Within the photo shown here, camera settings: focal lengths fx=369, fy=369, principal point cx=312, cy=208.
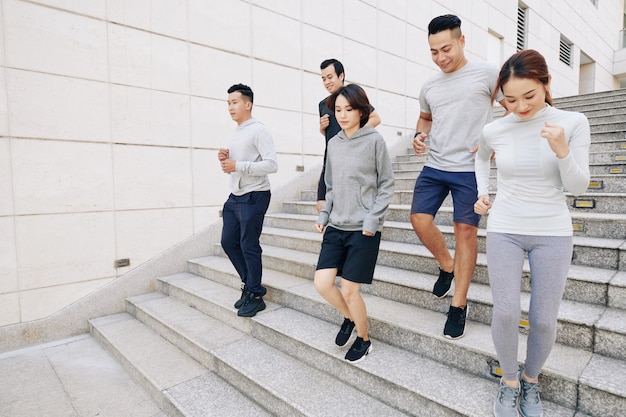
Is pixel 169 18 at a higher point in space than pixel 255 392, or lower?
higher

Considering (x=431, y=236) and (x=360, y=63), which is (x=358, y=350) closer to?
(x=431, y=236)

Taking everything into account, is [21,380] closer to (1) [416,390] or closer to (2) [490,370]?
(1) [416,390]

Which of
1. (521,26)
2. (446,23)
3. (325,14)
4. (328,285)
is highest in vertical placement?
(521,26)

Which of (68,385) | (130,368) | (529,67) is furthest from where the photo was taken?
(130,368)

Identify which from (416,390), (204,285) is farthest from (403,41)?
(416,390)

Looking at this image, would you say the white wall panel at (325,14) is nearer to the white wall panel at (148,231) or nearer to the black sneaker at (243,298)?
the white wall panel at (148,231)

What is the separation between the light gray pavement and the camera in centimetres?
271

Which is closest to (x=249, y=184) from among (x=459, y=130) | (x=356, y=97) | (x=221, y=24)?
(x=356, y=97)

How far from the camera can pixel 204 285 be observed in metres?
4.21

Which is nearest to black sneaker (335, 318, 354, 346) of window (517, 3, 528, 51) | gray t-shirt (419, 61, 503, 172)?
gray t-shirt (419, 61, 503, 172)

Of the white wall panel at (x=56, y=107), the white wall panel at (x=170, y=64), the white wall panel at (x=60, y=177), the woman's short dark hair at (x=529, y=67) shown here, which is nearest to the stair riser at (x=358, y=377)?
the woman's short dark hair at (x=529, y=67)

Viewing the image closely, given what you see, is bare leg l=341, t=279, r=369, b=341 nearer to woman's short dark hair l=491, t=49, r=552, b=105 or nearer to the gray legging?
the gray legging

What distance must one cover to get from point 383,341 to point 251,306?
1243 mm

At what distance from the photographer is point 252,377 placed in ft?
8.39
